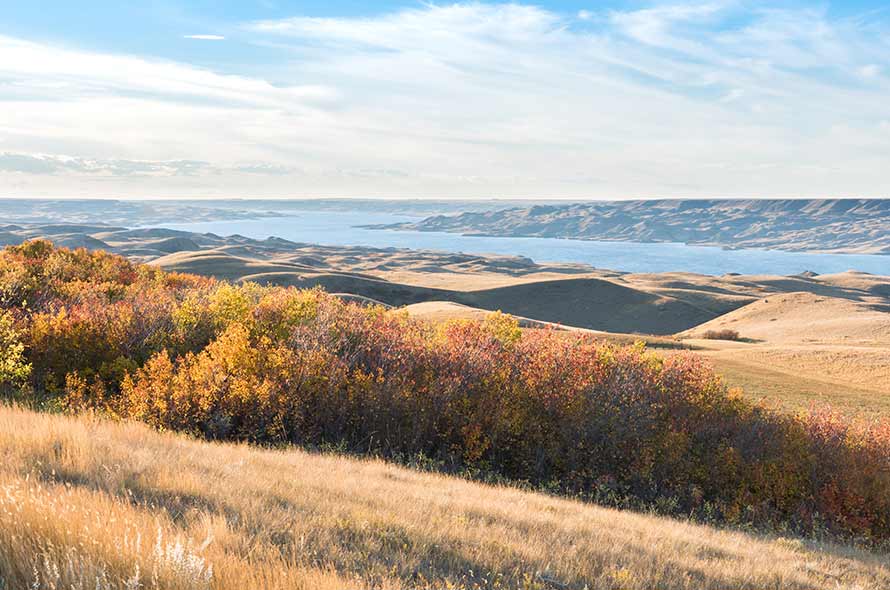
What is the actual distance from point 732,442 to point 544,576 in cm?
1530

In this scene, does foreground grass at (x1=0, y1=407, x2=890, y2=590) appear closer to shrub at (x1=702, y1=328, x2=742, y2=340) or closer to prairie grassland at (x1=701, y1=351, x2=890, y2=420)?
prairie grassland at (x1=701, y1=351, x2=890, y2=420)

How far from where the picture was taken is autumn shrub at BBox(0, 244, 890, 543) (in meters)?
14.8

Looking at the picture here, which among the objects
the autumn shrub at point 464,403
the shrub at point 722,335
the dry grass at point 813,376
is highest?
the autumn shrub at point 464,403

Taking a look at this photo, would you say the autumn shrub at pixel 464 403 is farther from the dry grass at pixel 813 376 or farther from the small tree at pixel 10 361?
the dry grass at pixel 813 376

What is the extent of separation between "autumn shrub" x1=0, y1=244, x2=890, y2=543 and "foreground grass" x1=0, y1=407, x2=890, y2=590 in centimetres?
385

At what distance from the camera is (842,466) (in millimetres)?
18938

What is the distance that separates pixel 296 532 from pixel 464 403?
421 inches

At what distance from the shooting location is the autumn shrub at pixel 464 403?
1475 cm

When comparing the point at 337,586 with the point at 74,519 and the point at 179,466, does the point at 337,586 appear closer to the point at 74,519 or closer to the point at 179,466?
the point at 74,519

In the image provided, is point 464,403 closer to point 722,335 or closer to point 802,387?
point 802,387

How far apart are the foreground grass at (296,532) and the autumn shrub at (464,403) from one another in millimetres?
3854

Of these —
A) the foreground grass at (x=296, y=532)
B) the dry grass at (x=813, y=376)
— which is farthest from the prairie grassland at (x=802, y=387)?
the foreground grass at (x=296, y=532)

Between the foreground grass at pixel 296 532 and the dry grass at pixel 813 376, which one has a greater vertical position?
the foreground grass at pixel 296 532

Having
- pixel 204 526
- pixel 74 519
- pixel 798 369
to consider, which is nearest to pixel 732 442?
pixel 204 526
